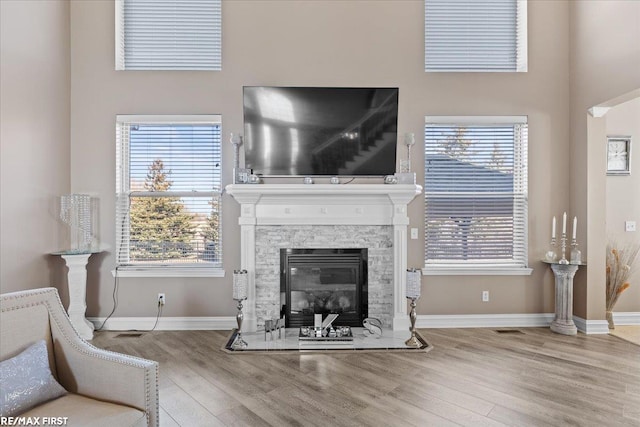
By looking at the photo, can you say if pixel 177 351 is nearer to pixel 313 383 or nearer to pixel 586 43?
pixel 313 383

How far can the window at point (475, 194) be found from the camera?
3.89 metres

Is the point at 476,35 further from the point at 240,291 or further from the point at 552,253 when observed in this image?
the point at 240,291

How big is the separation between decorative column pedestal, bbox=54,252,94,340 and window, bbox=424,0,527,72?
4.26 meters

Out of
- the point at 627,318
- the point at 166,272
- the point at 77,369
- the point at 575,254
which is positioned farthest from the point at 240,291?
the point at 627,318

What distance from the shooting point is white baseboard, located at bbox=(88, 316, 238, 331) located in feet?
12.3

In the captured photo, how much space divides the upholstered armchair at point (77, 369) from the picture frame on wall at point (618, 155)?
4972 millimetres

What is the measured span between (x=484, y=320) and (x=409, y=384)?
1784mm

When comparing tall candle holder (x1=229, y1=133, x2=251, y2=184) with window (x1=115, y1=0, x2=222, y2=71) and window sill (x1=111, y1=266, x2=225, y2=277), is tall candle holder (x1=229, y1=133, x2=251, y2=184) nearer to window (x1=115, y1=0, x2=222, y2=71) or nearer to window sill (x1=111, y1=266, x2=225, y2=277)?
window (x1=115, y1=0, x2=222, y2=71)

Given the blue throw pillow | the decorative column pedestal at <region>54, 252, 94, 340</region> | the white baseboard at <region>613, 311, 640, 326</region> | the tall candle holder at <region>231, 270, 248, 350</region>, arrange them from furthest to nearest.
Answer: the white baseboard at <region>613, 311, 640, 326</region>
the decorative column pedestal at <region>54, 252, 94, 340</region>
the tall candle holder at <region>231, 270, 248, 350</region>
the blue throw pillow

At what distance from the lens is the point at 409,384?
2518 mm

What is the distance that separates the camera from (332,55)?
12.4ft

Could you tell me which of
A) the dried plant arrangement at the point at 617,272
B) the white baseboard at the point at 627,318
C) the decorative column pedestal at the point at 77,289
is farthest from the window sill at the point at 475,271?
the decorative column pedestal at the point at 77,289

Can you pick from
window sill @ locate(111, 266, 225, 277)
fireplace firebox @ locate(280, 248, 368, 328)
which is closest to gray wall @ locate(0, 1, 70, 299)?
window sill @ locate(111, 266, 225, 277)

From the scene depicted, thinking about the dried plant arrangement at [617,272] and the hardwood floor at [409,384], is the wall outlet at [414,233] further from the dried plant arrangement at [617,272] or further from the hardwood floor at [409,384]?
the dried plant arrangement at [617,272]
